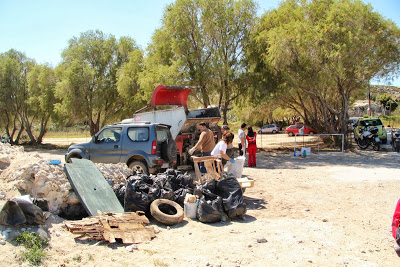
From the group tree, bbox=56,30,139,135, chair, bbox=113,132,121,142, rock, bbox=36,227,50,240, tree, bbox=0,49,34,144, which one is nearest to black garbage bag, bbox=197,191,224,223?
rock, bbox=36,227,50,240

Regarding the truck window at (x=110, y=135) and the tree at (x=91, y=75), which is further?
the tree at (x=91, y=75)

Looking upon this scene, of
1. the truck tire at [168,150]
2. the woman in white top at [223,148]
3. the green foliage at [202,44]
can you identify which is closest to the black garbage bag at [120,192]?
the woman in white top at [223,148]

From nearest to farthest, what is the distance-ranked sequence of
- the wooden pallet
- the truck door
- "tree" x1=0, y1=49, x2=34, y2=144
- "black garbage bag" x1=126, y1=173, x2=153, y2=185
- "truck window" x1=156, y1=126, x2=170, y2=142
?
the wooden pallet, "black garbage bag" x1=126, y1=173, x2=153, y2=185, "truck window" x1=156, y1=126, x2=170, y2=142, the truck door, "tree" x1=0, y1=49, x2=34, y2=144

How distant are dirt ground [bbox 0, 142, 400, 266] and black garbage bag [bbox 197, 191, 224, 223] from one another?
13cm

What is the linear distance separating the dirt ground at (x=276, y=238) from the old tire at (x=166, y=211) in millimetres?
161

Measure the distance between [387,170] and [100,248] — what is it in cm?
1101

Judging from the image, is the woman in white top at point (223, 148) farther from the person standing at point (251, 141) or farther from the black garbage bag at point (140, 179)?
the person standing at point (251, 141)

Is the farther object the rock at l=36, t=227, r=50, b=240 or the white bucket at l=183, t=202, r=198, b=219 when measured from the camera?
the white bucket at l=183, t=202, r=198, b=219

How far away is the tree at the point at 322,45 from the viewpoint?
15.3 metres

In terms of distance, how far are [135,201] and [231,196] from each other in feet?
6.10

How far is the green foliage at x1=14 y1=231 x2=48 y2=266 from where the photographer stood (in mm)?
4070

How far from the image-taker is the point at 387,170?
11.8 m

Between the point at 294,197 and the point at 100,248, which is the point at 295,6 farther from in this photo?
the point at 100,248

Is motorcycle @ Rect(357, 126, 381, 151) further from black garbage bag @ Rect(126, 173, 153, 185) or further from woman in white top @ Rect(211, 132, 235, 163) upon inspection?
black garbage bag @ Rect(126, 173, 153, 185)
